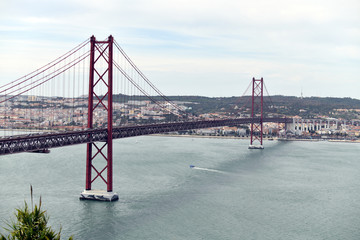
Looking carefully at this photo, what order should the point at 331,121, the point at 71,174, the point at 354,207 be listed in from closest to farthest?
the point at 354,207, the point at 71,174, the point at 331,121

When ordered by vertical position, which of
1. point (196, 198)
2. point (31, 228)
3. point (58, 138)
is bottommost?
point (196, 198)

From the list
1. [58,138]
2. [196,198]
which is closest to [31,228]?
[58,138]

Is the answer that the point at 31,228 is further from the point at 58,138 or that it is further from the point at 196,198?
the point at 196,198

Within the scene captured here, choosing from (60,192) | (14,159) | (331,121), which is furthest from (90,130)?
(331,121)

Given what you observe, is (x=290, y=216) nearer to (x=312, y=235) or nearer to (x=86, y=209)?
(x=312, y=235)

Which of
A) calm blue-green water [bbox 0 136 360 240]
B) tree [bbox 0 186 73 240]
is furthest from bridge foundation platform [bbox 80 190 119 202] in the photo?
tree [bbox 0 186 73 240]

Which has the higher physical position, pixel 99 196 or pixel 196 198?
pixel 99 196
